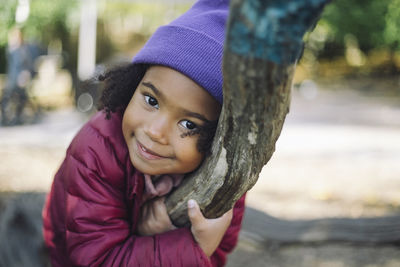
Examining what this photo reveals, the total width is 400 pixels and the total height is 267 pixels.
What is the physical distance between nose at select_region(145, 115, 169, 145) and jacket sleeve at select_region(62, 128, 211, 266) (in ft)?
0.90

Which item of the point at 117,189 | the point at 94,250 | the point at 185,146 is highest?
the point at 185,146

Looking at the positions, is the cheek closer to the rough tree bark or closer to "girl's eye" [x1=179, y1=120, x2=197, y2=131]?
"girl's eye" [x1=179, y1=120, x2=197, y2=131]

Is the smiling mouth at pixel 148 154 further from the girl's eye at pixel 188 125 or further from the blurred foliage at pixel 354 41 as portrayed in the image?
the blurred foliage at pixel 354 41

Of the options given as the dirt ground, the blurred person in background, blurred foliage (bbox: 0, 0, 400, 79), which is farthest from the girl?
blurred foliage (bbox: 0, 0, 400, 79)

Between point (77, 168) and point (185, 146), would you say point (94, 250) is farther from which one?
point (185, 146)

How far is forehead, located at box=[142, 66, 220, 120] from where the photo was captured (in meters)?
1.47

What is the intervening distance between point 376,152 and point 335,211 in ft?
8.28

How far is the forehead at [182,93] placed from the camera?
57.7 inches

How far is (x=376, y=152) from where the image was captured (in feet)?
22.5

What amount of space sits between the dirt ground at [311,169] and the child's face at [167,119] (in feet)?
7.76

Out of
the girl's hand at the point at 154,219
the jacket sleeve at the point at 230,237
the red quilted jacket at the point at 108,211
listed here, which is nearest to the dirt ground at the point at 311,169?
the jacket sleeve at the point at 230,237

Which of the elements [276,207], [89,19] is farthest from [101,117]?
[89,19]

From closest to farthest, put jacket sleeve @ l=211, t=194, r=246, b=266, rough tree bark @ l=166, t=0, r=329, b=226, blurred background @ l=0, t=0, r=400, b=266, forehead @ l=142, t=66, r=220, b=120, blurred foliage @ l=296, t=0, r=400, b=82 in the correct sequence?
rough tree bark @ l=166, t=0, r=329, b=226 < forehead @ l=142, t=66, r=220, b=120 < jacket sleeve @ l=211, t=194, r=246, b=266 < blurred background @ l=0, t=0, r=400, b=266 < blurred foliage @ l=296, t=0, r=400, b=82

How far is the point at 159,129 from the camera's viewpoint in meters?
1.48
